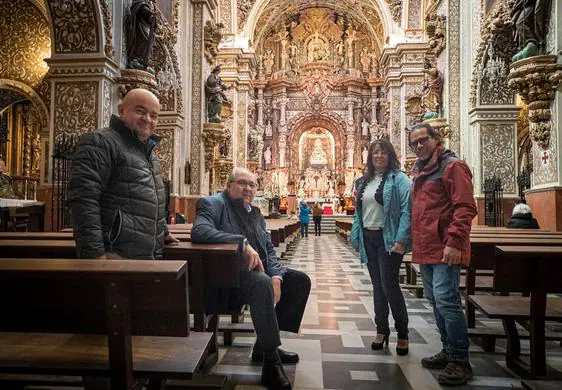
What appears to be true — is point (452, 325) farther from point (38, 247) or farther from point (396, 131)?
point (396, 131)

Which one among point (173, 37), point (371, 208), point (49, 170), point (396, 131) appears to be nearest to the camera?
point (371, 208)

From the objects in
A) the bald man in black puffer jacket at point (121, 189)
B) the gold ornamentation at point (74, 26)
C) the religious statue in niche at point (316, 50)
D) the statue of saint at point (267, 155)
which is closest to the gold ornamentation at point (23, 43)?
the gold ornamentation at point (74, 26)

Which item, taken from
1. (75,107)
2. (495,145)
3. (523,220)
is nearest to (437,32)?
(495,145)

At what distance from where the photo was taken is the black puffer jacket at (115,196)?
7.33 feet

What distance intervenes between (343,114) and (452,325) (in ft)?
81.0

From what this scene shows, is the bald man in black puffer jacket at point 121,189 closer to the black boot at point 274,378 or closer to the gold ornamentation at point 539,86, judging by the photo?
the black boot at point 274,378

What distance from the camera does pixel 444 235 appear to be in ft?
9.54

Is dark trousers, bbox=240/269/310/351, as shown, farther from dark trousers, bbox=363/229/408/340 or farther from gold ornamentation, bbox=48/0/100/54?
gold ornamentation, bbox=48/0/100/54

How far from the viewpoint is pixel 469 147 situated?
29.7 ft

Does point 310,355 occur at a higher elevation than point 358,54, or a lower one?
lower

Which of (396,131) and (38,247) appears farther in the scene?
(396,131)

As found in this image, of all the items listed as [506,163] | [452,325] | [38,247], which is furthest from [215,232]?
[506,163]

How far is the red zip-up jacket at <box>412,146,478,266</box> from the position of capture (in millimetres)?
2785

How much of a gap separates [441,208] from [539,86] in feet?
13.3
